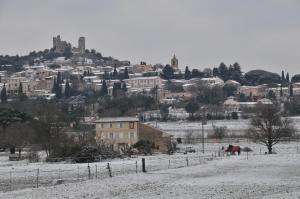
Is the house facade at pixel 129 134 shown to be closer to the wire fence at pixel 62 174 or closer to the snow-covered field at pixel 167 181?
the wire fence at pixel 62 174

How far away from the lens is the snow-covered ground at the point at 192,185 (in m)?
26.4

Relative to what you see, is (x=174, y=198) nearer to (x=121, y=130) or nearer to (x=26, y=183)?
(x=26, y=183)

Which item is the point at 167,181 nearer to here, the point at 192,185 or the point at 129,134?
the point at 192,185

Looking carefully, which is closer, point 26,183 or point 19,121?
point 26,183

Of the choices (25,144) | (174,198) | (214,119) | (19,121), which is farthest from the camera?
(214,119)

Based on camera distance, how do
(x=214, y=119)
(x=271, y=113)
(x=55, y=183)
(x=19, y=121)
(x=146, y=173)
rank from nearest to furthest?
(x=55, y=183) < (x=146, y=173) < (x=271, y=113) < (x=19, y=121) < (x=214, y=119)

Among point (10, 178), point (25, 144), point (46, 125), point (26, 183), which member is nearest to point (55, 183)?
point (26, 183)

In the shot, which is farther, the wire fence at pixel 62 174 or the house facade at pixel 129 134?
the house facade at pixel 129 134

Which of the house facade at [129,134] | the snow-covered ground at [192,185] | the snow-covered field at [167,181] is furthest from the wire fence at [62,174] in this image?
the house facade at [129,134]

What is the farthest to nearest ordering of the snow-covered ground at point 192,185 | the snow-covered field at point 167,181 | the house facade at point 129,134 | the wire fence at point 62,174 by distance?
the house facade at point 129,134, the wire fence at point 62,174, the snow-covered field at point 167,181, the snow-covered ground at point 192,185

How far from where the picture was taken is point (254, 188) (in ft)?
91.5

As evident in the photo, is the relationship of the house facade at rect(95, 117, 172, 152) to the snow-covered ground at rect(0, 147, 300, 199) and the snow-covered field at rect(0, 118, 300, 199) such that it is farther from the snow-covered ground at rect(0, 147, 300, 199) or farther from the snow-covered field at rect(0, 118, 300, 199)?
the snow-covered ground at rect(0, 147, 300, 199)

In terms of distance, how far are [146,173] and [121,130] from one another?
40.5 m

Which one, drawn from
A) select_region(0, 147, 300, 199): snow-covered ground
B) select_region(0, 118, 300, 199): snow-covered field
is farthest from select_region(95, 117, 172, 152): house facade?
select_region(0, 147, 300, 199): snow-covered ground
